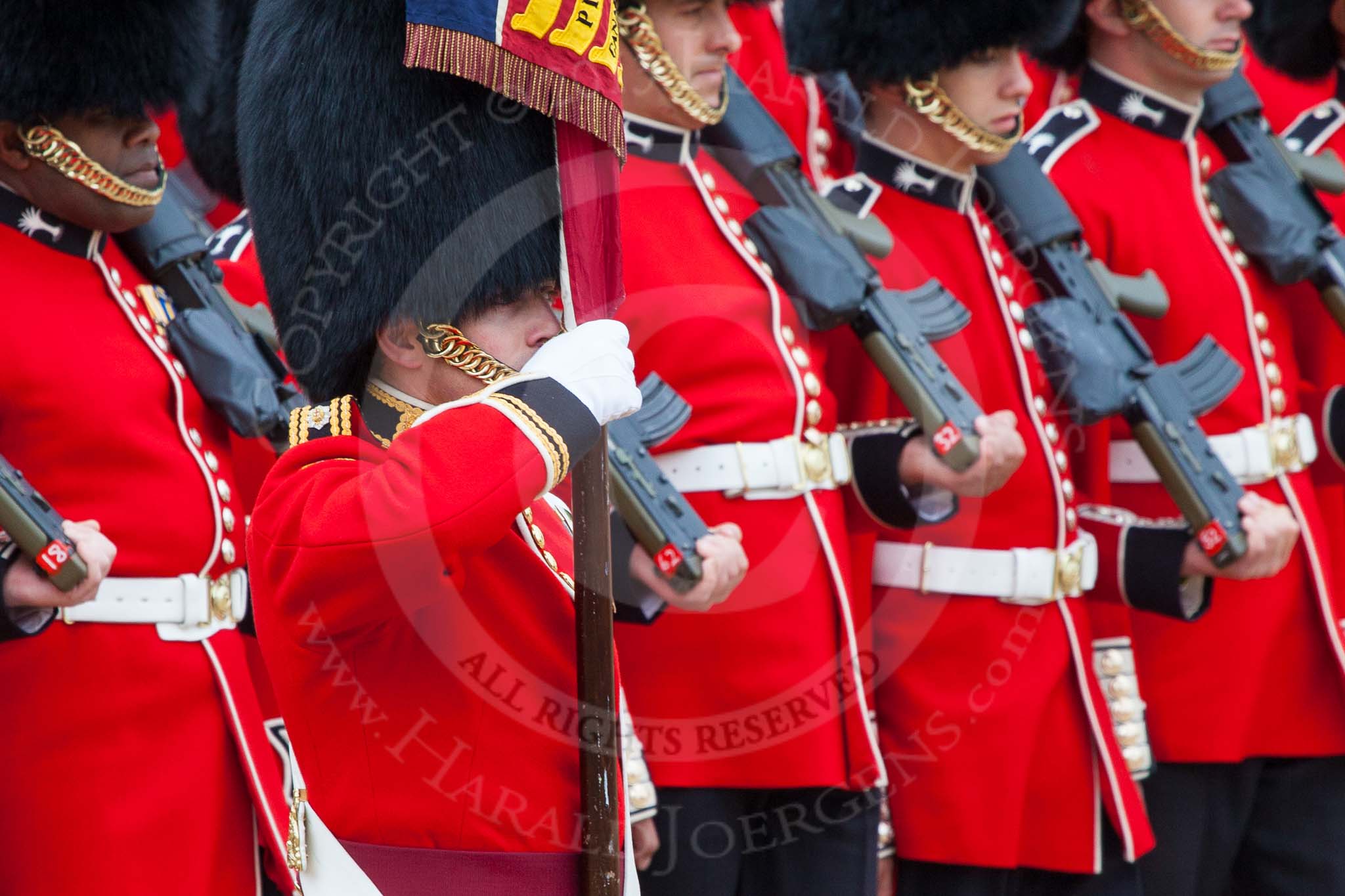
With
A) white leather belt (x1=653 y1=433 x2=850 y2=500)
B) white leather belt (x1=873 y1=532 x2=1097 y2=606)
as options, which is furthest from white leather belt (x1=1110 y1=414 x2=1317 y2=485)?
white leather belt (x1=653 y1=433 x2=850 y2=500)

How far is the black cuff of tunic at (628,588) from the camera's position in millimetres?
2895

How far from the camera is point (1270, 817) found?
3873 millimetres

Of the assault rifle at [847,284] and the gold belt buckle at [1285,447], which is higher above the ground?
the assault rifle at [847,284]

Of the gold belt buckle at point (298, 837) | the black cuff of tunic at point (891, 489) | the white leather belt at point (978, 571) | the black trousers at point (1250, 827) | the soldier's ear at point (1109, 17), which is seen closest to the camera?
the gold belt buckle at point (298, 837)

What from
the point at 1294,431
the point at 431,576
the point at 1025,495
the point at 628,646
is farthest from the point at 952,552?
the point at 431,576

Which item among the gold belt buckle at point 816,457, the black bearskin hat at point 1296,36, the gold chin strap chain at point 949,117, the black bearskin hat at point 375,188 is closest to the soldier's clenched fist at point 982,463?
the gold belt buckle at point 816,457

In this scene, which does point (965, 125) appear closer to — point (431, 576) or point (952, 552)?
point (952, 552)

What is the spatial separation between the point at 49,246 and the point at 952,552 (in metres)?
1.64

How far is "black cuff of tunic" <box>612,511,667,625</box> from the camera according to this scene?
9.50 ft

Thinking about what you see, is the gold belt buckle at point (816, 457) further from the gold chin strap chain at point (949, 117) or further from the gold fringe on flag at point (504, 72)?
the gold fringe on flag at point (504, 72)

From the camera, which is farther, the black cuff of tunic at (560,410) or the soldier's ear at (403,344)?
Result: the soldier's ear at (403,344)

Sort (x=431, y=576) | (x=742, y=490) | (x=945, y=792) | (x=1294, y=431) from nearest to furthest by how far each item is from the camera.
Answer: (x=431, y=576) → (x=742, y=490) → (x=945, y=792) → (x=1294, y=431)

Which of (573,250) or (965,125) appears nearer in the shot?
(573,250)

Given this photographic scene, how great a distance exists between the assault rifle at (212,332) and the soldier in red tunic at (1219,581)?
167 centimetres
